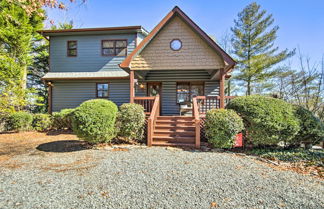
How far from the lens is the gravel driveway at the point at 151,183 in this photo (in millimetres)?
2846

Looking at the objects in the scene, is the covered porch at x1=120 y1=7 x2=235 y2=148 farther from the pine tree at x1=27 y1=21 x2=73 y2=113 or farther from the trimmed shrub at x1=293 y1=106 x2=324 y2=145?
the pine tree at x1=27 y1=21 x2=73 y2=113

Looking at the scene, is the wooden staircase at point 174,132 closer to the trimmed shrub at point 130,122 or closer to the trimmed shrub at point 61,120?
the trimmed shrub at point 130,122

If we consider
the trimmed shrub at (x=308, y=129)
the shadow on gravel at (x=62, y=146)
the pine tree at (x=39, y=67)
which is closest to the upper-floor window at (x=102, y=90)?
the shadow on gravel at (x=62, y=146)

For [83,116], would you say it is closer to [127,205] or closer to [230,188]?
[127,205]

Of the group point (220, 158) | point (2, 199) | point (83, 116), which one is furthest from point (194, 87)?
point (2, 199)

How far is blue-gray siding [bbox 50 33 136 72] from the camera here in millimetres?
11625

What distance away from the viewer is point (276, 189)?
10.9 ft

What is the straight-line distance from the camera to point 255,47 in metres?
19.0

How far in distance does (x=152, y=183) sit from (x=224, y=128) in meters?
3.64

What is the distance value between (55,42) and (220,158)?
13.4 metres

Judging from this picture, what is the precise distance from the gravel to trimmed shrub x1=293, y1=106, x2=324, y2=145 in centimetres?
263

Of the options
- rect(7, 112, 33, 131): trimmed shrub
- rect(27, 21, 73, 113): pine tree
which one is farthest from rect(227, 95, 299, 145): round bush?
rect(27, 21, 73, 113): pine tree

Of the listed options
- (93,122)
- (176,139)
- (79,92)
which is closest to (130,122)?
(93,122)

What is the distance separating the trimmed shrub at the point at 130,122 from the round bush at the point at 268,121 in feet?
13.6
